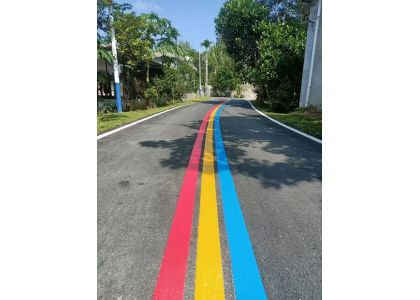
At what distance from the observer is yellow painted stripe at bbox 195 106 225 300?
1.70m

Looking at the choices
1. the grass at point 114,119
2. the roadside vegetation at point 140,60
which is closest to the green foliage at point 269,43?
A: the roadside vegetation at point 140,60

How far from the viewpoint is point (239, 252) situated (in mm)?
2074

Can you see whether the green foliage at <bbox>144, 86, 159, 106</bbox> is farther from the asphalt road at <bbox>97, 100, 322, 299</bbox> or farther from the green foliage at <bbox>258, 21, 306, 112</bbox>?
the asphalt road at <bbox>97, 100, 322, 299</bbox>

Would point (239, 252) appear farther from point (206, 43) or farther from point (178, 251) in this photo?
point (206, 43)

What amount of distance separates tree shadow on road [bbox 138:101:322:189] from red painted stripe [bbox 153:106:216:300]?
1096 millimetres

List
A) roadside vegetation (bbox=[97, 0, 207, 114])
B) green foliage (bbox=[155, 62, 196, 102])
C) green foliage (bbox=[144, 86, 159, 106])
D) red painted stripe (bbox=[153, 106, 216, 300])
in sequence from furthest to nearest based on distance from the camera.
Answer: green foliage (bbox=[155, 62, 196, 102])
green foliage (bbox=[144, 86, 159, 106])
roadside vegetation (bbox=[97, 0, 207, 114])
red painted stripe (bbox=[153, 106, 216, 300])

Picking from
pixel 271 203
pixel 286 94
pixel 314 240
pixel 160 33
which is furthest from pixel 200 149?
pixel 160 33

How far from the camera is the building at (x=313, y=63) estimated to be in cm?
1373

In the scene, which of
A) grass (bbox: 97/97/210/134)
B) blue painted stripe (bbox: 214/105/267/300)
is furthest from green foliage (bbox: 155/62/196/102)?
blue painted stripe (bbox: 214/105/267/300)

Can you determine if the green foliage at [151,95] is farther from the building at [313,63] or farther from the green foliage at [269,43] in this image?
the building at [313,63]

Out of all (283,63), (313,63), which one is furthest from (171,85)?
(313,63)
